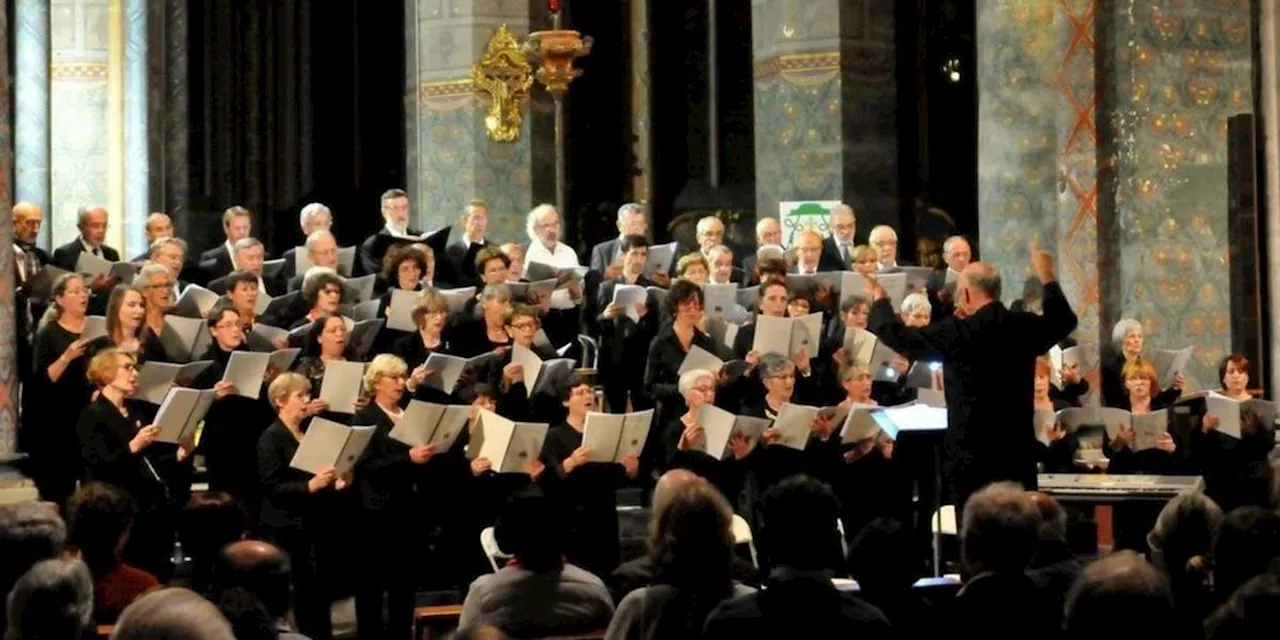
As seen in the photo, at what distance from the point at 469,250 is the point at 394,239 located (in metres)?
0.52

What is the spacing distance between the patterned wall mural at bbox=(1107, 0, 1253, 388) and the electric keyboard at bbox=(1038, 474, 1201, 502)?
5.36ft

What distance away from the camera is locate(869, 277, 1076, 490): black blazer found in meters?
8.71

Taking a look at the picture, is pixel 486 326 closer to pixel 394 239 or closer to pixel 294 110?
pixel 394 239

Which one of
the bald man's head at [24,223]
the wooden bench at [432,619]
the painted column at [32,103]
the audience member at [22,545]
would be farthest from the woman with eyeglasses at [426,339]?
the painted column at [32,103]

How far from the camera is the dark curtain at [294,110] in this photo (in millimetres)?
18891

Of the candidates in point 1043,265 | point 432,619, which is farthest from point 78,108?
point 432,619

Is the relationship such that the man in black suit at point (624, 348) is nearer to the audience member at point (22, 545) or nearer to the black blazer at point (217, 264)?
the black blazer at point (217, 264)

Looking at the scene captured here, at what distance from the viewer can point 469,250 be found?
12.3 meters

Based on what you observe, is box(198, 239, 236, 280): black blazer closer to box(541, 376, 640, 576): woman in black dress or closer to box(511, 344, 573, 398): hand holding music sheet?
box(511, 344, 573, 398): hand holding music sheet

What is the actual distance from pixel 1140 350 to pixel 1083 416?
631 millimetres

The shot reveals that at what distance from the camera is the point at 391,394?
9.29m

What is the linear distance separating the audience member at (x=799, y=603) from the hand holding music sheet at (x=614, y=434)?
4.15 metres

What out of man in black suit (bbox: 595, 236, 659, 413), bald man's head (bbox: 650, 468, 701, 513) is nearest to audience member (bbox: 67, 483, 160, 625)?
bald man's head (bbox: 650, 468, 701, 513)

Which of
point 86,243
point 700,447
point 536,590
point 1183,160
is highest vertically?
point 1183,160
